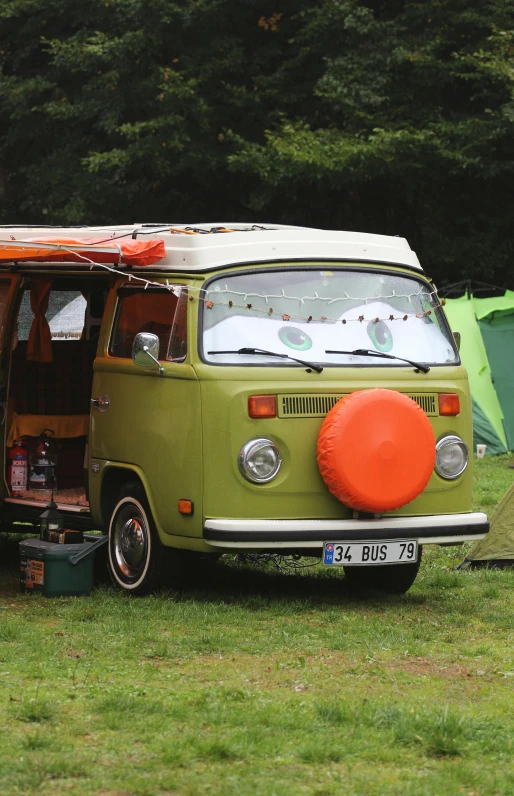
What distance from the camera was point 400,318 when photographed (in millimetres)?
8766

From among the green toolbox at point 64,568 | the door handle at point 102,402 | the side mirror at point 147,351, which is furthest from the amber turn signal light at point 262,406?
the green toolbox at point 64,568

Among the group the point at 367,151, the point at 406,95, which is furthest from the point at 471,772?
the point at 406,95

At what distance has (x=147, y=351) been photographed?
833 cm

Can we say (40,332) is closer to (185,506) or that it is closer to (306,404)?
(185,506)

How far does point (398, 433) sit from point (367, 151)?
647 inches

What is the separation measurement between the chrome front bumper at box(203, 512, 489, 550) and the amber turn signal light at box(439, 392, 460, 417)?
70cm

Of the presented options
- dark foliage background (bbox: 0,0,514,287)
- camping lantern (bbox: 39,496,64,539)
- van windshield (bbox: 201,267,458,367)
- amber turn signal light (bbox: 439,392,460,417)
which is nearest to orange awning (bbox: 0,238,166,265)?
van windshield (bbox: 201,267,458,367)

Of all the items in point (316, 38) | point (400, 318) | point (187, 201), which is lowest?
point (400, 318)

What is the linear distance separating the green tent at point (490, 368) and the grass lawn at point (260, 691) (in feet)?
31.8

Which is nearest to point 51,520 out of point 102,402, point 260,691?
point 102,402

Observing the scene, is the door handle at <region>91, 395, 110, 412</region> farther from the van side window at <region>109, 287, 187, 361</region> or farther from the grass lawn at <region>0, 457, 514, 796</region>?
the grass lawn at <region>0, 457, 514, 796</region>

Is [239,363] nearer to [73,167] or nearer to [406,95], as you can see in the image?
[406,95]

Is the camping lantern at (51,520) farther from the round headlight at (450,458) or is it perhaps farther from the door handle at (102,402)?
the round headlight at (450,458)

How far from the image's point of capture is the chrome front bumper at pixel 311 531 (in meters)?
7.91
